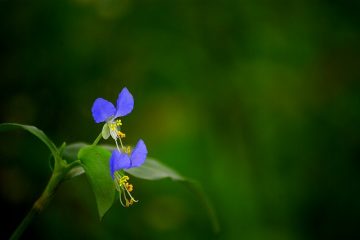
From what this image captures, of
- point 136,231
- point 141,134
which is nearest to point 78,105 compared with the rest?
point 141,134

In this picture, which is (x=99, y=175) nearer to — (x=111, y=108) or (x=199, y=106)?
(x=111, y=108)

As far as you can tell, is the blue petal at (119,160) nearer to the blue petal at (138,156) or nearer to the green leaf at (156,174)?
the blue petal at (138,156)

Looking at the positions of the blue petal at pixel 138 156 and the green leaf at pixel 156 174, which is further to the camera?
the green leaf at pixel 156 174

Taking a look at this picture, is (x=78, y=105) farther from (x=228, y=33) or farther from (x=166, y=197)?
(x=228, y=33)

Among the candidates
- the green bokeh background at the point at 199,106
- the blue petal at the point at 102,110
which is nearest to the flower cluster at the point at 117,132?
the blue petal at the point at 102,110

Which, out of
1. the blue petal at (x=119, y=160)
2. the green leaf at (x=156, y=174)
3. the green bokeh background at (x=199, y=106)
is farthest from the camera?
the green bokeh background at (x=199, y=106)

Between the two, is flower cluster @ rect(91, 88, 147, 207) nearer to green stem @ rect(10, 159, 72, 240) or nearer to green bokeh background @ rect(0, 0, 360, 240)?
green stem @ rect(10, 159, 72, 240)

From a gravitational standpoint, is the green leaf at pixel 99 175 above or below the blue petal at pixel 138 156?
below
